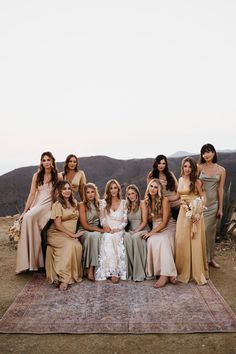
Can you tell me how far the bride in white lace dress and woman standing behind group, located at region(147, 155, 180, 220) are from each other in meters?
0.78

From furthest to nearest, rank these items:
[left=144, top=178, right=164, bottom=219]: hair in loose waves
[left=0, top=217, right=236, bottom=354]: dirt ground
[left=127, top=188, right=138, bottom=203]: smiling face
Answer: [left=127, top=188, right=138, bottom=203]: smiling face
[left=144, top=178, right=164, bottom=219]: hair in loose waves
[left=0, top=217, right=236, bottom=354]: dirt ground

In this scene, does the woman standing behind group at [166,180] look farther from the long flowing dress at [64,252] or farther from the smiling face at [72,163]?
the long flowing dress at [64,252]

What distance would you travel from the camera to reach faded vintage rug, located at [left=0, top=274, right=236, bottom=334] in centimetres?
364

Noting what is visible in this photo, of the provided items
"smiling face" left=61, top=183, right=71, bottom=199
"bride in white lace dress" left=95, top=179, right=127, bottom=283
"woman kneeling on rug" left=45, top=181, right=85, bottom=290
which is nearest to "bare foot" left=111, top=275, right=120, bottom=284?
"bride in white lace dress" left=95, top=179, right=127, bottom=283

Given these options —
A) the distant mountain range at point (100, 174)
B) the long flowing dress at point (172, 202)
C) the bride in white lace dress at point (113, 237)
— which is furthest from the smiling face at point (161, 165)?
the distant mountain range at point (100, 174)

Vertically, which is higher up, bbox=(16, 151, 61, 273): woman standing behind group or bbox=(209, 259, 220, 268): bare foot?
bbox=(16, 151, 61, 273): woman standing behind group

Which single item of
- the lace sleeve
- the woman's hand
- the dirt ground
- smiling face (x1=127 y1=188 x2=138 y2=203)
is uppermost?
smiling face (x1=127 y1=188 x2=138 y2=203)

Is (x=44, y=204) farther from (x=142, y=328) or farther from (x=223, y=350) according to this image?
(x=223, y=350)

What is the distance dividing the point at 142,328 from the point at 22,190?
12172 millimetres

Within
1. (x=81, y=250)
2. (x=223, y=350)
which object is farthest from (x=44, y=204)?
(x=223, y=350)

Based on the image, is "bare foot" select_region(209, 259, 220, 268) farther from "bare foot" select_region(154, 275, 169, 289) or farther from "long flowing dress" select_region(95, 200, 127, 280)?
"long flowing dress" select_region(95, 200, 127, 280)

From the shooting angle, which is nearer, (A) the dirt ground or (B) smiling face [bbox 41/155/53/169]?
(A) the dirt ground

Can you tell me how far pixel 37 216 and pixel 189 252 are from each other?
2.23m

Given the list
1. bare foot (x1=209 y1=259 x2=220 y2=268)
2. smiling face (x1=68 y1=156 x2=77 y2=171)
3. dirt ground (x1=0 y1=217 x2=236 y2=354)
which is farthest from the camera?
smiling face (x1=68 y1=156 x2=77 y2=171)
